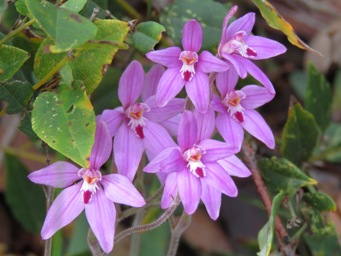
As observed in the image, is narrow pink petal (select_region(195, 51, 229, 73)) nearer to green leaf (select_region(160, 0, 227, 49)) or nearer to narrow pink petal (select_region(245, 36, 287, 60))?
narrow pink petal (select_region(245, 36, 287, 60))

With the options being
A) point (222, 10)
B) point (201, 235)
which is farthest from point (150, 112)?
point (201, 235)

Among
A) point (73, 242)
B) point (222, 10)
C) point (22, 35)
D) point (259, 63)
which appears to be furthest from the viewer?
point (259, 63)

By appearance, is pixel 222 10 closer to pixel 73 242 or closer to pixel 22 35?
pixel 22 35

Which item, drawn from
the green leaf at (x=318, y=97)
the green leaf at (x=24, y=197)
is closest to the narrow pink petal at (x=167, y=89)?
the green leaf at (x=318, y=97)

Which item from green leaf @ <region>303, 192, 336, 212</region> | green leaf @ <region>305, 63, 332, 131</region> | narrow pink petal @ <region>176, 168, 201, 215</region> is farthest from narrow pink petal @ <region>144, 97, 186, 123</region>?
green leaf @ <region>305, 63, 332, 131</region>

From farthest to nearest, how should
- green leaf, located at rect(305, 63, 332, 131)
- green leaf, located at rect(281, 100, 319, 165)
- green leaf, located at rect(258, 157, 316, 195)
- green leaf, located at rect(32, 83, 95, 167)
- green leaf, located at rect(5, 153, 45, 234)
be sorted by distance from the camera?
green leaf, located at rect(5, 153, 45, 234) → green leaf, located at rect(305, 63, 332, 131) → green leaf, located at rect(281, 100, 319, 165) → green leaf, located at rect(258, 157, 316, 195) → green leaf, located at rect(32, 83, 95, 167)

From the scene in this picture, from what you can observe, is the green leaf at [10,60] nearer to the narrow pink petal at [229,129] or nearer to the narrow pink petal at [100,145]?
the narrow pink petal at [100,145]

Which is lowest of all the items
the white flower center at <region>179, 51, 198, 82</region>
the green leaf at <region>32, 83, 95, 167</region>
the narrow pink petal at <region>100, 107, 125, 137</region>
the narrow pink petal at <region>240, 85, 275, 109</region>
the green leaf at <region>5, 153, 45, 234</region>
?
the green leaf at <region>5, 153, 45, 234</region>
